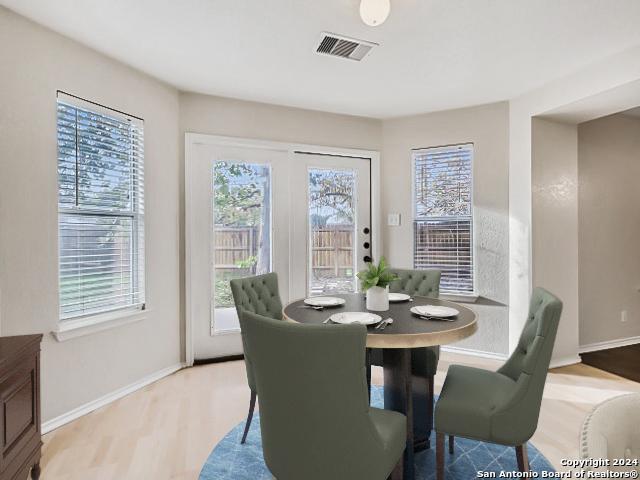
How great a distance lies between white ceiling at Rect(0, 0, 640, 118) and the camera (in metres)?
2.09

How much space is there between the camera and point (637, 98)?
286 centimetres

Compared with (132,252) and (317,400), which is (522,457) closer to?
(317,400)

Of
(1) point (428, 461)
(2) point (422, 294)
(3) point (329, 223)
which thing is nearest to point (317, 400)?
(1) point (428, 461)

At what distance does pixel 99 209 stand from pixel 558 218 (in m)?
3.92

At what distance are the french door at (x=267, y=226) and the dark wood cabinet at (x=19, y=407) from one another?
181cm

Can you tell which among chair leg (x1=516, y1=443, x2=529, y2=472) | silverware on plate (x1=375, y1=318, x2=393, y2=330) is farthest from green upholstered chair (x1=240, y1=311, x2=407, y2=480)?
chair leg (x1=516, y1=443, x2=529, y2=472)

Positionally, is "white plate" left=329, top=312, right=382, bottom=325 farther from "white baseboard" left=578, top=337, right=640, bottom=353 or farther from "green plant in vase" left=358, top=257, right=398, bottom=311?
"white baseboard" left=578, top=337, right=640, bottom=353

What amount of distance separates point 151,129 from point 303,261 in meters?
1.86

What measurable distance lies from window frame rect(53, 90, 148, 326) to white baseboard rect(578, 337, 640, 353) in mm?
4366

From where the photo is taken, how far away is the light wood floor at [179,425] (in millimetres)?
1969

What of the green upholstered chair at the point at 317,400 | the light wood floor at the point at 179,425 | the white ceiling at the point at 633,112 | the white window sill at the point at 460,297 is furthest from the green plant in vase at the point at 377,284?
the white ceiling at the point at 633,112

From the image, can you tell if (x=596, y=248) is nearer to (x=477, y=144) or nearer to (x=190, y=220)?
(x=477, y=144)

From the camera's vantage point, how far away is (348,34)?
7.77 ft

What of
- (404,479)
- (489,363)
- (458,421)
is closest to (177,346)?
(404,479)
